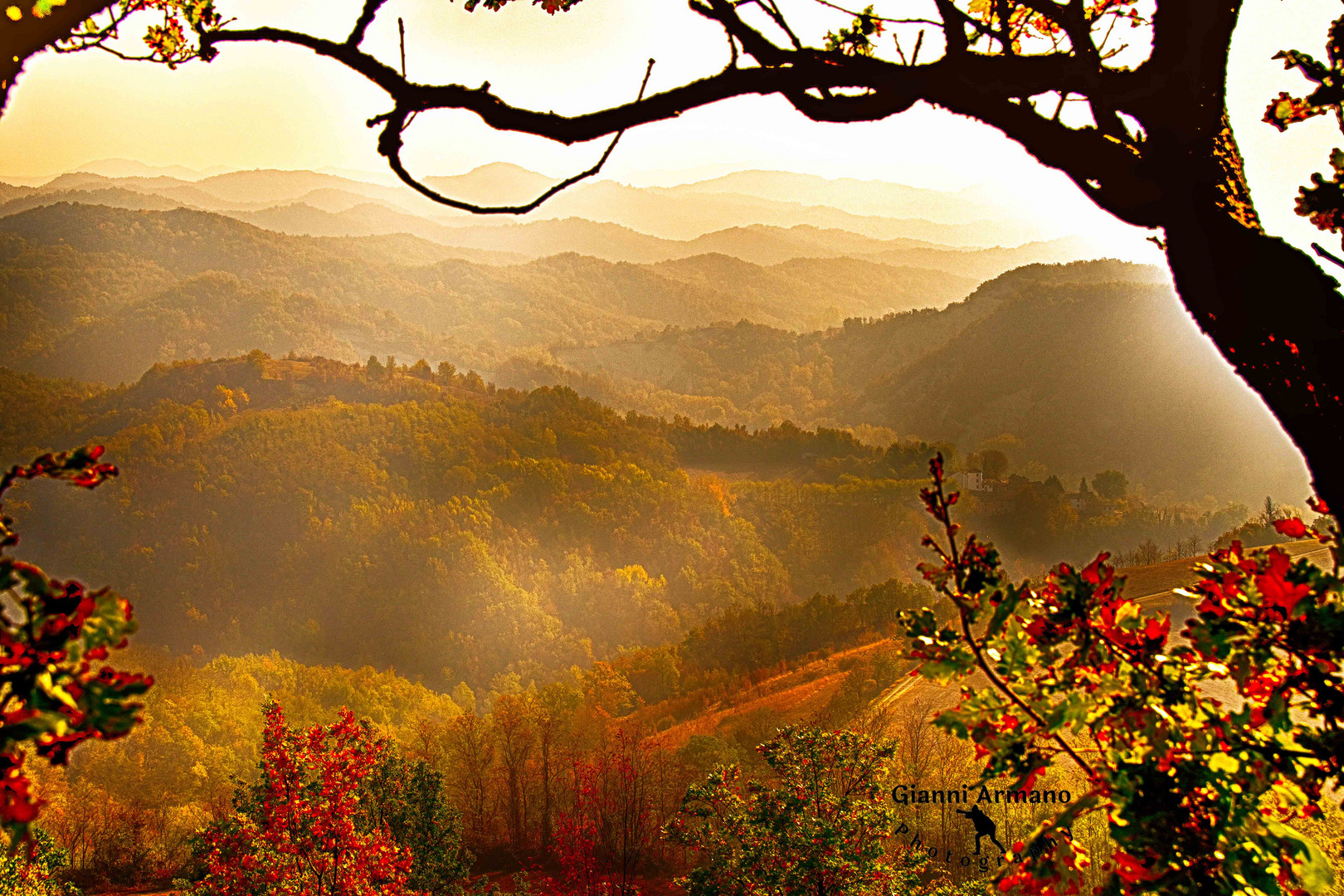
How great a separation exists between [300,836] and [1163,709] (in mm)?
10830

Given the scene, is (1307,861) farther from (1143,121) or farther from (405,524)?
(405,524)

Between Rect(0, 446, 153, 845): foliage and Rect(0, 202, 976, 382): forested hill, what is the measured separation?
285 feet

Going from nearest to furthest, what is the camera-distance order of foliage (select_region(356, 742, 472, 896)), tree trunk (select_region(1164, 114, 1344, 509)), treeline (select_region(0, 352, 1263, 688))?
1. tree trunk (select_region(1164, 114, 1344, 509))
2. foliage (select_region(356, 742, 472, 896))
3. treeline (select_region(0, 352, 1263, 688))

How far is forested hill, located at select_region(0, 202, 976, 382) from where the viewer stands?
75.6 m

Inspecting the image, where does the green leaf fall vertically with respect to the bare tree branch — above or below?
below

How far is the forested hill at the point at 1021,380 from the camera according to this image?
76.2m

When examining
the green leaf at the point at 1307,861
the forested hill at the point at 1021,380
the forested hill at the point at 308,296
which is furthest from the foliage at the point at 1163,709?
the forested hill at the point at 308,296

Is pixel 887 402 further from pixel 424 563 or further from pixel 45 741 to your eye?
pixel 45 741

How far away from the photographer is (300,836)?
10.2m

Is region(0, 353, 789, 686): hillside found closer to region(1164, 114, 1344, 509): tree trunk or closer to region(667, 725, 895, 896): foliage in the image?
region(667, 725, 895, 896): foliage

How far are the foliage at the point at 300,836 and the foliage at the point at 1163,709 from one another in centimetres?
1018

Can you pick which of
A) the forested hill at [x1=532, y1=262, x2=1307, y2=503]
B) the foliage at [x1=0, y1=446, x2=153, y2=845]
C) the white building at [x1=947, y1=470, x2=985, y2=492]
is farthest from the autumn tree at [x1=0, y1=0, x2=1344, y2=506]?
the forested hill at [x1=532, y1=262, x2=1307, y2=503]

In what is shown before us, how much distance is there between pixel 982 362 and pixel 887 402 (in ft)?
36.9

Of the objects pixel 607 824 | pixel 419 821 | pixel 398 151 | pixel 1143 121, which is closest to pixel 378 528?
pixel 607 824
